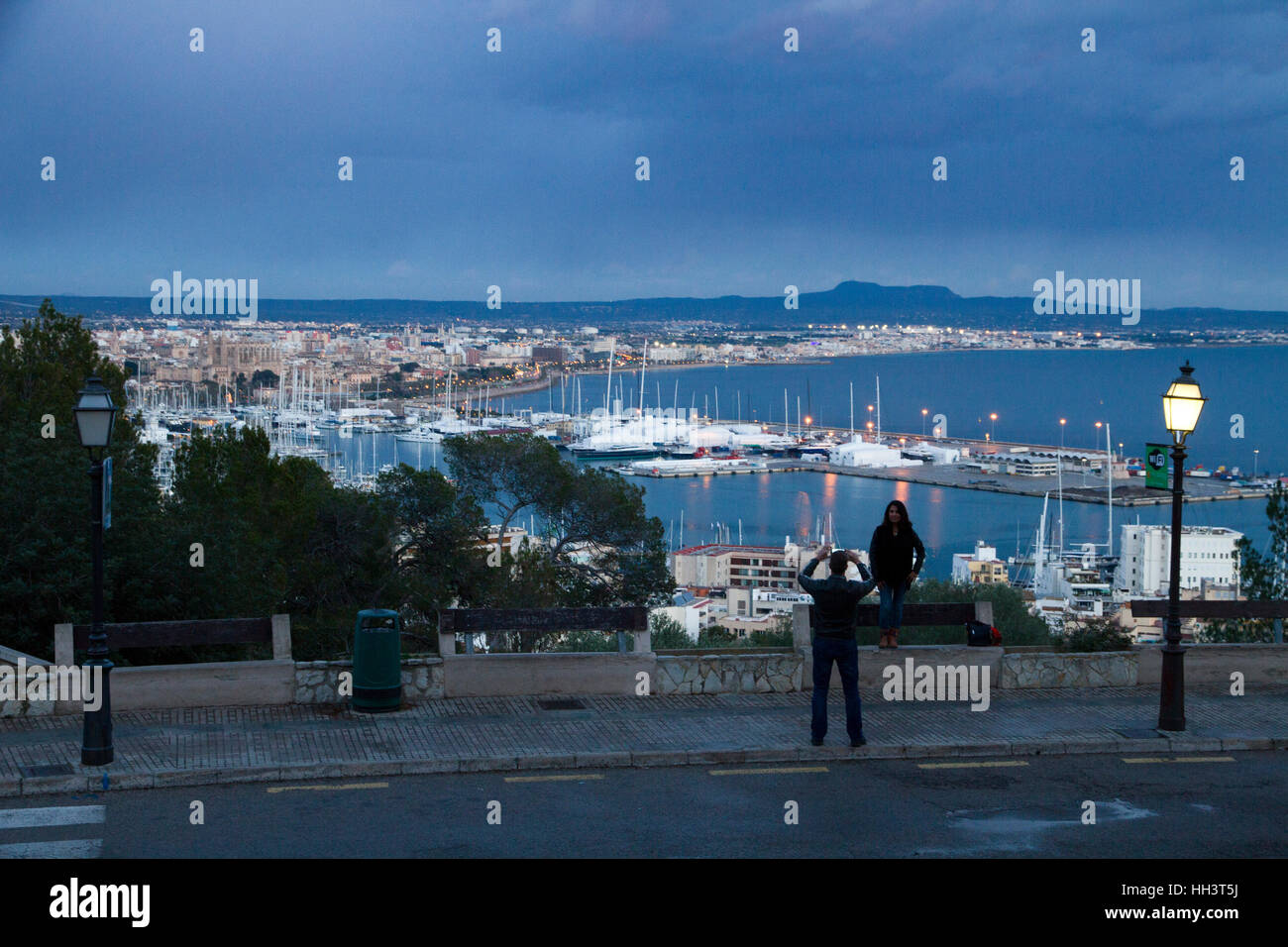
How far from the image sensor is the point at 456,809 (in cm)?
899

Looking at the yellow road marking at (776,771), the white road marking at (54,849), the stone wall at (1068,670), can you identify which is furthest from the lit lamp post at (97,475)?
the stone wall at (1068,670)

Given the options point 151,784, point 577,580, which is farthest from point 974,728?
point 577,580

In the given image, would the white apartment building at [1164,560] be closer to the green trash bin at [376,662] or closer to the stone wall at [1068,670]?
the stone wall at [1068,670]

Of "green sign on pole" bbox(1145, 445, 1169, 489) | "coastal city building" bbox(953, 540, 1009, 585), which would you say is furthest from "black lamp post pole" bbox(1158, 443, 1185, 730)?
"coastal city building" bbox(953, 540, 1009, 585)

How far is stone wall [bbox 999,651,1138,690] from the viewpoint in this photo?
13.1 m

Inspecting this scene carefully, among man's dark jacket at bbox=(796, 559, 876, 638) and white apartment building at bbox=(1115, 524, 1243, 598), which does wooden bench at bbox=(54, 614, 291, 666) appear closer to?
man's dark jacket at bbox=(796, 559, 876, 638)

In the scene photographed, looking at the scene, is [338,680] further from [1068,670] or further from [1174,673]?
Answer: [1174,673]

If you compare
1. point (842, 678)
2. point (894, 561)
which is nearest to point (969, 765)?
point (842, 678)

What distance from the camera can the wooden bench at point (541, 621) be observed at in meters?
12.1

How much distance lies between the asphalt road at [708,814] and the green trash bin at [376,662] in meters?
1.75

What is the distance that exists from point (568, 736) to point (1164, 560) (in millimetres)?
65422
